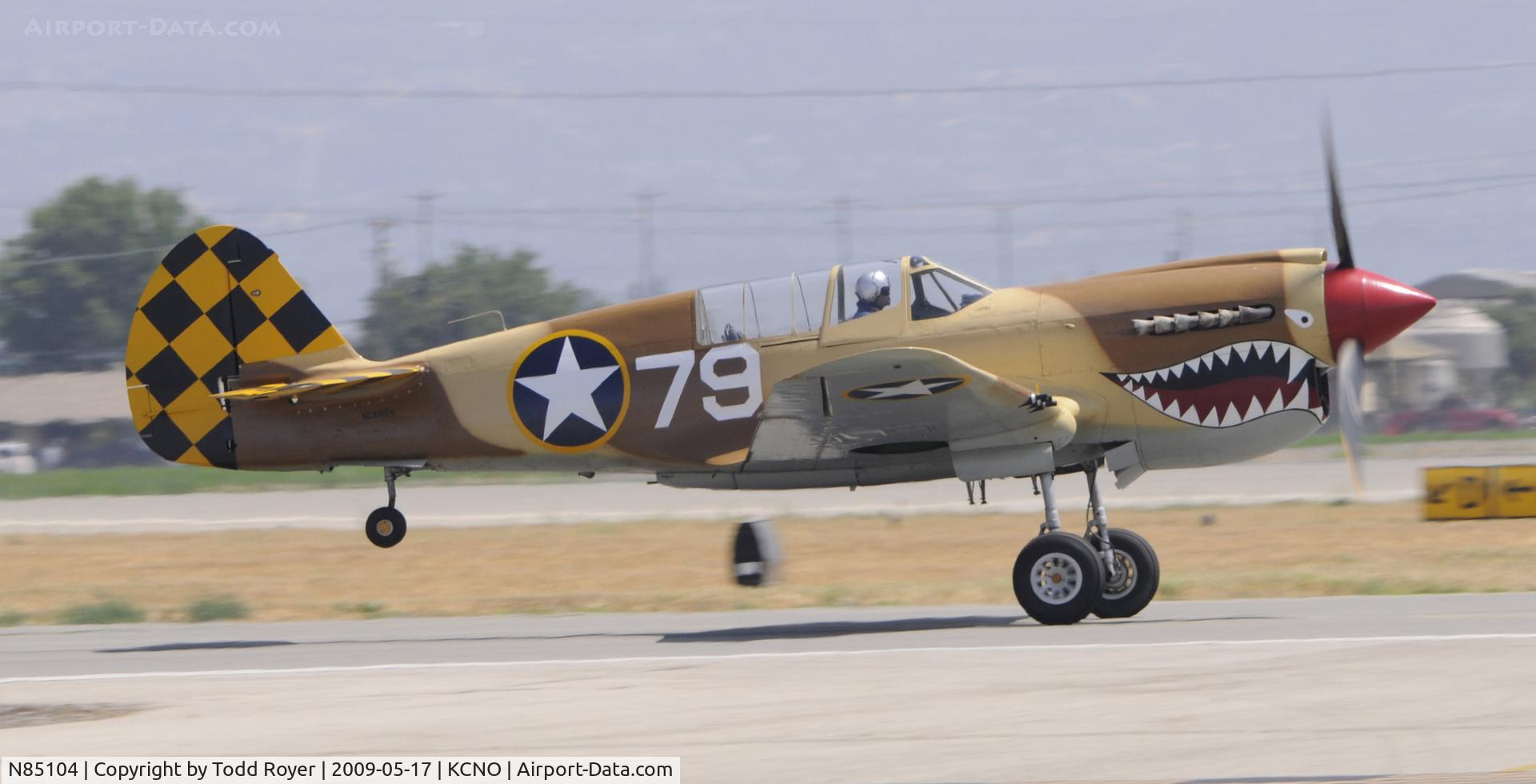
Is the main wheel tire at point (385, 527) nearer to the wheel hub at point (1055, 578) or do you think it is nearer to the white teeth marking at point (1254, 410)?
the wheel hub at point (1055, 578)

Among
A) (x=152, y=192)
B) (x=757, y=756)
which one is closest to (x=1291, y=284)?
(x=757, y=756)

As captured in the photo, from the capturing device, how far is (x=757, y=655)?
1138cm

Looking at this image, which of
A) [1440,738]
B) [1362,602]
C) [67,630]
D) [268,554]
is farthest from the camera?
[268,554]

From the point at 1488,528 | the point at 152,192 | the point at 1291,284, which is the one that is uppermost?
the point at 152,192

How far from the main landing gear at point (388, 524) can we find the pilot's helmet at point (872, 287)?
4207 mm

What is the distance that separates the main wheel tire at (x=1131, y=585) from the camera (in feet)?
42.9

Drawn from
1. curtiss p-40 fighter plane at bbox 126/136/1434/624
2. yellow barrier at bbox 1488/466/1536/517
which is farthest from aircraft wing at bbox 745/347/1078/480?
yellow barrier at bbox 1488/466/1536/517

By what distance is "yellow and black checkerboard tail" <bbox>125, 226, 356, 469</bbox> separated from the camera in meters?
14.3

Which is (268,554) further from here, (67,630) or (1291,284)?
(1291,284)

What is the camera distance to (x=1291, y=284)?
1230cm

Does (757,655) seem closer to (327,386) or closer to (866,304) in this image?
(866,304)

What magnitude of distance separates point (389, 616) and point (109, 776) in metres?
8.81

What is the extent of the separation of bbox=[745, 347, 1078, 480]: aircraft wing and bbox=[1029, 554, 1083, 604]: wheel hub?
693 mm

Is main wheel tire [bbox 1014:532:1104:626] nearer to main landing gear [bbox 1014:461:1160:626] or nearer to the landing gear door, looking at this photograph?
main landing gear [bbox 1014:461:1160:626]
